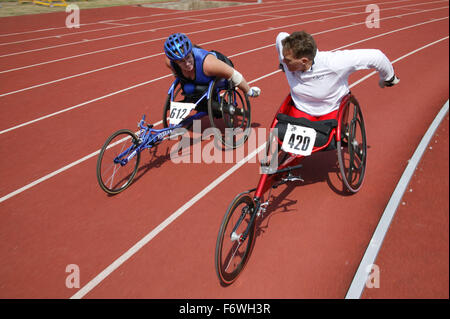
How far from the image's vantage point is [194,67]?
14.2 ft

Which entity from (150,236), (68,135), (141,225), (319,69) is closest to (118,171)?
(141,225)

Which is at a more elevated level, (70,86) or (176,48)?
(176,48)

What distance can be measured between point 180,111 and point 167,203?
1.13 m

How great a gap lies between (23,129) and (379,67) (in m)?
5.24

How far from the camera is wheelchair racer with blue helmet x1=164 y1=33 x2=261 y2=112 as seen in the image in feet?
13.0

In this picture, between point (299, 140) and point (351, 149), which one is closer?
point (299, 140)

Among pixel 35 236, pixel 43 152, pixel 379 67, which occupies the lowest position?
pixel 35 236

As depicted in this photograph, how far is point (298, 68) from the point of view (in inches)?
129

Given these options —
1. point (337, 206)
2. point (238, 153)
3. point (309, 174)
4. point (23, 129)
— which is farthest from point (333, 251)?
point (23, 129)

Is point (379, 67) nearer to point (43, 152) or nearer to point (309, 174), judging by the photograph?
point (309, 174)

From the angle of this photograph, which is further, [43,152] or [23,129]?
[23,129]

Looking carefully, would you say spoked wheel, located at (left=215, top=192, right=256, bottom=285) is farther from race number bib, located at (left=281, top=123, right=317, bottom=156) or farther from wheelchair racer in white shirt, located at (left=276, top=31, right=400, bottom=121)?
wheelchair racer in white shirt, located at (left=276, top=31, right=400, bottom=121)

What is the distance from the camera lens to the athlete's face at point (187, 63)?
161 inches

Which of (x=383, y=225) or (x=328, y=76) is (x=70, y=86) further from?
(x=383, y=225)
